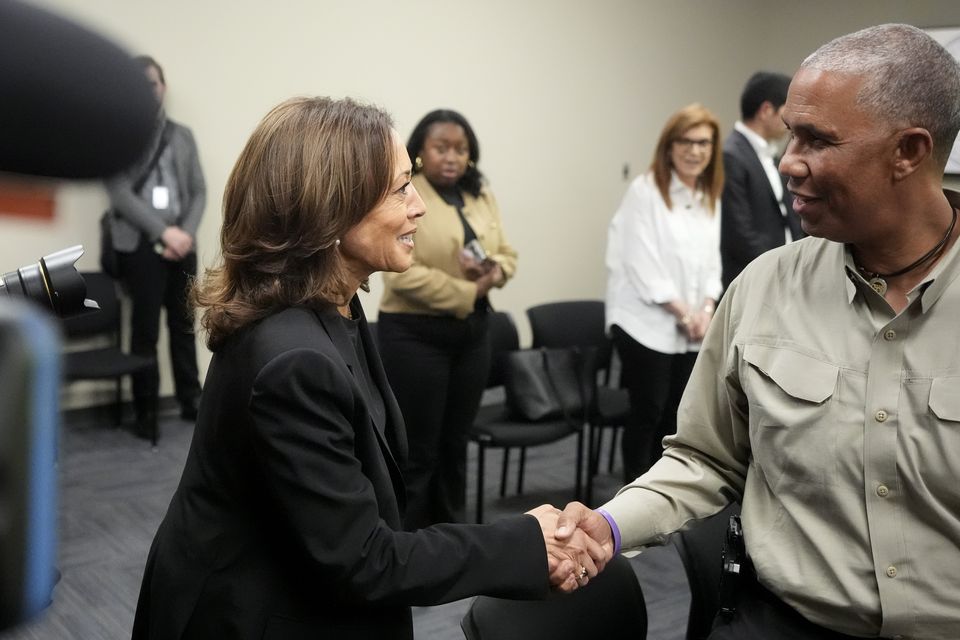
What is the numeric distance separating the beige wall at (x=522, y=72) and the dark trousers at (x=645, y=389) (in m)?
2.32

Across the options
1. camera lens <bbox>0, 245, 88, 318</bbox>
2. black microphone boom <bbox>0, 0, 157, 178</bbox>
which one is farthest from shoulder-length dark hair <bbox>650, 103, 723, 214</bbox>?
black microphone boom <bbox>0, 0, 157, 178</bbox>

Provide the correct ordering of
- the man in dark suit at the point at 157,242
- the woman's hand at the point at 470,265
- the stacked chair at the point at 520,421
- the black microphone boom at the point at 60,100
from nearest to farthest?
the black microphone boom at the point at 60,100, the woman's hand at the point at 470,265, the stacked chair at the point at 520,421, the man in dark suit at the point at 157,242

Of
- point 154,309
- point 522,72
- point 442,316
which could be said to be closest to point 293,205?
point 442,316

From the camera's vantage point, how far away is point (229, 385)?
55.7 inches

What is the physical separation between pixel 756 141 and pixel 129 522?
295 centimetres

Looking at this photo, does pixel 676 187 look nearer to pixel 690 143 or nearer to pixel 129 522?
pixel 690 143

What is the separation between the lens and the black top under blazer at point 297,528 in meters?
1.34

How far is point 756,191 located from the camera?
3842mm

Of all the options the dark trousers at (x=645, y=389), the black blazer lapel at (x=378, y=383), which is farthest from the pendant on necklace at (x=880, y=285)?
the dark trousers at (x=645, y=389)

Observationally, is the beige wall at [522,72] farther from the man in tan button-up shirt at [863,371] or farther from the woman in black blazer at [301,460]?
the man in tan button-up shirt at [863,371]

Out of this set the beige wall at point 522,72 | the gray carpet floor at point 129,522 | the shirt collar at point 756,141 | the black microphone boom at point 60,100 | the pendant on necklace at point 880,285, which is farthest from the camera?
the beige wall at point 522,72

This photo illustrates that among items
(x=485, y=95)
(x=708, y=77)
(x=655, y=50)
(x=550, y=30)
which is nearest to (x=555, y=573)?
(x=485, y=95)

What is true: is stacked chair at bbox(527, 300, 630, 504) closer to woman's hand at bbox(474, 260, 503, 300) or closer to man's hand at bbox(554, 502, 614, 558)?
woman's hand at bbox(474, 260, 503, 300)

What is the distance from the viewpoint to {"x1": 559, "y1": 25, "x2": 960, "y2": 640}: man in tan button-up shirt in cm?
144
